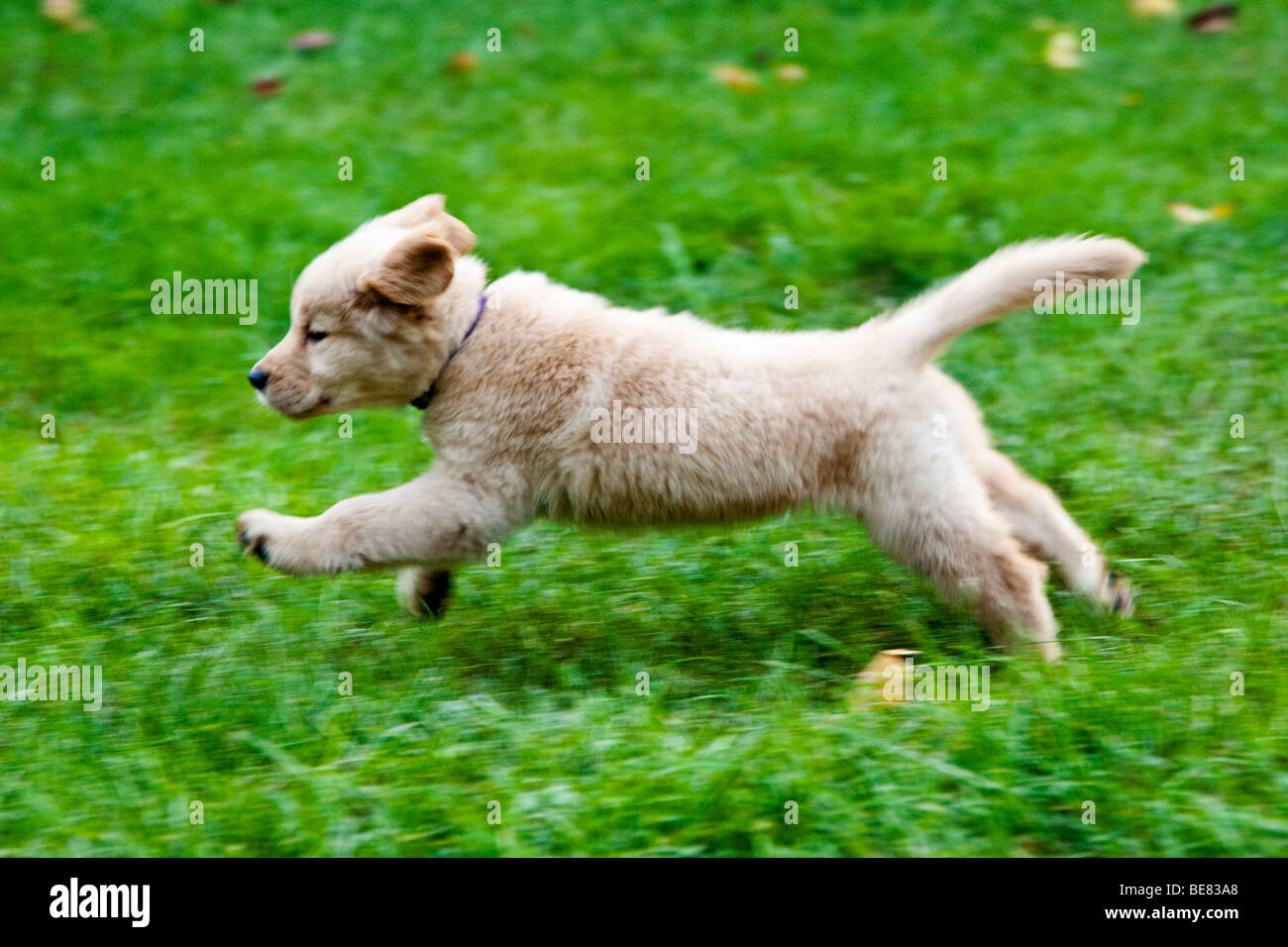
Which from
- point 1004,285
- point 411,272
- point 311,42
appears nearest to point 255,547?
point 411,272

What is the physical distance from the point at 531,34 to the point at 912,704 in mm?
6545

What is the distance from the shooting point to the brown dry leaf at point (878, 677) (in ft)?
13.3

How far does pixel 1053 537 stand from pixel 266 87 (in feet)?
19.7

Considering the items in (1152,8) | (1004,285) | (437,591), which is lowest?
(437,591)

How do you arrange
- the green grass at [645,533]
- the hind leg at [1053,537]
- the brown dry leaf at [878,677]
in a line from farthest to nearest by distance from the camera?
the hind leg at [1053,537], the brown dry leaf at [878,677], the green grass at [645,533]

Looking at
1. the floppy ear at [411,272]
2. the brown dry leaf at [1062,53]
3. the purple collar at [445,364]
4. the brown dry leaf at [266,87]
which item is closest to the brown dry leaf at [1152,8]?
the brown dry leaf at [1062,53]

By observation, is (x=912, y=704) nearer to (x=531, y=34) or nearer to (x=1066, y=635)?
(x=1066, y=635)

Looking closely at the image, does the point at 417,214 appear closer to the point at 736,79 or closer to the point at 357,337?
the point at 357,337

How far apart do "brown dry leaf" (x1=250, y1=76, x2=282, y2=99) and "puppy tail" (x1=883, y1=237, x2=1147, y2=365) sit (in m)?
5.59

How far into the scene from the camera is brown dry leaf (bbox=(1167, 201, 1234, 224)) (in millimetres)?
7191

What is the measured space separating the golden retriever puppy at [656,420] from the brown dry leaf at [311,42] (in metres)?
5.08

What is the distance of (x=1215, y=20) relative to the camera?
920cm

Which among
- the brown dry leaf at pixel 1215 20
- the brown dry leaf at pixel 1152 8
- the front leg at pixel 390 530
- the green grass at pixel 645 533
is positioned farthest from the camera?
the brown dry leaf at pixel 1152 8

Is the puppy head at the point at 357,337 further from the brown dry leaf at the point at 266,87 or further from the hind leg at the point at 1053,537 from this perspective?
the brown dry leaf at the point at 266,87
